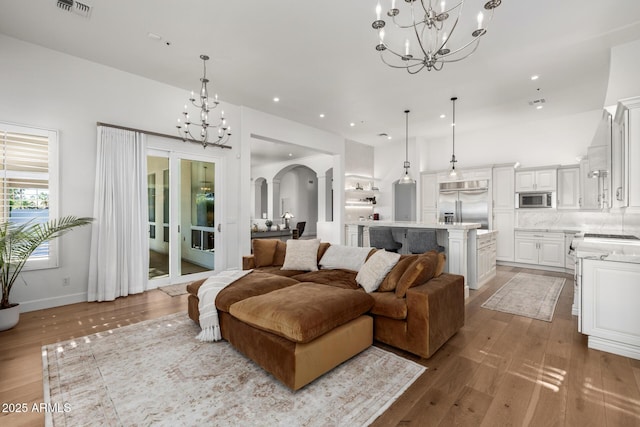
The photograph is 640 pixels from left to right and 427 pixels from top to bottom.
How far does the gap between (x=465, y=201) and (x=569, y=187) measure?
78.9 inches

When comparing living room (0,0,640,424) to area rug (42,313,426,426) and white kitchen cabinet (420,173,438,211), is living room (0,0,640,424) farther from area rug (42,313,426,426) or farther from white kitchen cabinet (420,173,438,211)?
white kitchen cabinet (420,173,438,211)

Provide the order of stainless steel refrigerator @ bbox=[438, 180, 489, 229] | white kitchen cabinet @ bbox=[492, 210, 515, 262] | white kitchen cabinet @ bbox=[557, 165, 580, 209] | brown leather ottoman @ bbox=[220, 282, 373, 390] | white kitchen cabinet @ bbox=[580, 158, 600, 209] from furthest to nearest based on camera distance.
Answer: stainless steel refrigerator @ bbox=[438, 180, 489, 229] < white kitchen cabinet @ bbox=[492, 210, 515, 262] < white kitchen cabinet @ bbox=[557, 165, 580, 209] < white kitchen cabinet @ bbox=[580, 158, 600, 209] < brown leather ottoman @ bbox=[220, 282, 373, 390]

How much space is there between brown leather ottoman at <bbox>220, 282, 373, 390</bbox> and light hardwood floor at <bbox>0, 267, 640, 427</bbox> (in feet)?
1.76

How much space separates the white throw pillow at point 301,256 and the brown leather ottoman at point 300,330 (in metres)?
1.13

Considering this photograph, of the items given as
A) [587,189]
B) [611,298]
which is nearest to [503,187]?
[587,189]

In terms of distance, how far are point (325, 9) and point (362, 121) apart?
151 inches

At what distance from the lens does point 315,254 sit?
4.02 meters

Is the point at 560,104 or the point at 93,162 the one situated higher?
the point at 560,104

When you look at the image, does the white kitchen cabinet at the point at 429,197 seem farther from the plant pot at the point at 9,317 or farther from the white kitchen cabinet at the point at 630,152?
the plant pot at the point at 9,317

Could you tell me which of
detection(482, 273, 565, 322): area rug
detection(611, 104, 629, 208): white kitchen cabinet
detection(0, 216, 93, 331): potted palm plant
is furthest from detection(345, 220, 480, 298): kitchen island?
detection(0, 216, 93, 331): potted palm plant

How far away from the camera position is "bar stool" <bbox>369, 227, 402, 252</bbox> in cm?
501

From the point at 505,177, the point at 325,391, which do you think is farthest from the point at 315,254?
the point at 505,177

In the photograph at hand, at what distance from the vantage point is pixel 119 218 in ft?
13.9

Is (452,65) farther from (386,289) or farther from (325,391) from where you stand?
(325,391)
